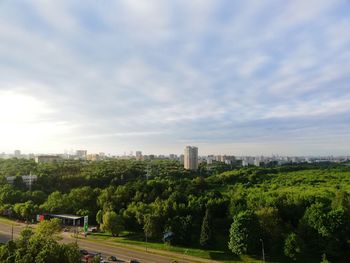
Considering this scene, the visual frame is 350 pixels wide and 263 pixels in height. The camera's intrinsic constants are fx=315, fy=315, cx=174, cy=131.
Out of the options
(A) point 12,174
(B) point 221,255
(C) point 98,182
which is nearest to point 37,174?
(A) point 12,174

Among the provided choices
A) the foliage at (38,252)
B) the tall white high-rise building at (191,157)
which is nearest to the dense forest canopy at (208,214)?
the foliage at (38,252)

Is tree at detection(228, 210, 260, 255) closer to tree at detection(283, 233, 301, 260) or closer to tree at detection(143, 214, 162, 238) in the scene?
tree at detection(283, 233, 301, 260)

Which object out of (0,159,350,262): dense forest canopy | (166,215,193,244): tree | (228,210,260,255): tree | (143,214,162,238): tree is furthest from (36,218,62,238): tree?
(228,210,260,255): tree

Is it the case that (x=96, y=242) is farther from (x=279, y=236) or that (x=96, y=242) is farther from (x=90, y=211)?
(x=279, y=236)

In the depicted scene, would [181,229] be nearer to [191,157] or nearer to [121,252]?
[121,252]

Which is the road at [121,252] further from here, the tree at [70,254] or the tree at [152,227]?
the tree at [70,254]

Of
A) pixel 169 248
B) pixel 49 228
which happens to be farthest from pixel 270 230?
pixel 49 228
